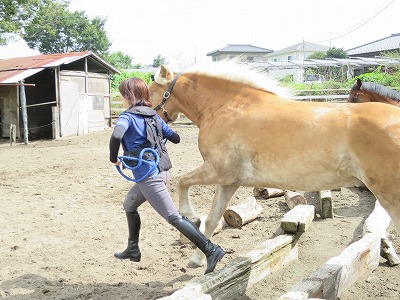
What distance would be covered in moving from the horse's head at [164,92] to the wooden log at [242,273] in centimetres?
168

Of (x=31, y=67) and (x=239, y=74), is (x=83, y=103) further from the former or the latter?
(x=239, y=74)

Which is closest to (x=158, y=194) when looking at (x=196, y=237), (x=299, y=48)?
(x=196, y=237)

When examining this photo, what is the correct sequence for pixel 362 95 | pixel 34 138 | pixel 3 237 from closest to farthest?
1. pixel 3 237
2. pixel 362 95
3. pixel 34 138

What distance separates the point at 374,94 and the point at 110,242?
432 centimetres

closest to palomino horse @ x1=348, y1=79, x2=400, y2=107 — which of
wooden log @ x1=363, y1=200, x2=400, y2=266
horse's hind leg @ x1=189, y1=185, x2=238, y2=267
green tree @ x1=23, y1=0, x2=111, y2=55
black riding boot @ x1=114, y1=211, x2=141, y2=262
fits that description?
wooden log @ x1=363, y1=200, x2=400, y2=266

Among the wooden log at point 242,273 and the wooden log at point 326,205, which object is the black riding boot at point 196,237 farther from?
the wooden log at point 326,205

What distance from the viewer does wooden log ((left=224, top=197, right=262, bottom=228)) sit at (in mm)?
6102

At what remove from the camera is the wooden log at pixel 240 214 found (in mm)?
6102

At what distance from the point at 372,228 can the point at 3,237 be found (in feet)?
14.5

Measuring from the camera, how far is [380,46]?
4991cm

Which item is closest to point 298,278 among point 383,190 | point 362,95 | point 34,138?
point 383,190

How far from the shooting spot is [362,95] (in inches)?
270

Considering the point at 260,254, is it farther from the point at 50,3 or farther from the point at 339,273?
the point at 50,3

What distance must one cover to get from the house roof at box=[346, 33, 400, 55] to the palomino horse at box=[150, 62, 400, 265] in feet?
157
